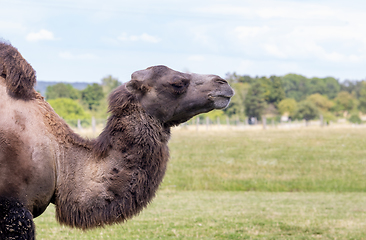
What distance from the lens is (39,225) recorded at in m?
9.88

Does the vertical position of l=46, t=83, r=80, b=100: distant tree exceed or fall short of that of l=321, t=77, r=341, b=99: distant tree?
it falls short

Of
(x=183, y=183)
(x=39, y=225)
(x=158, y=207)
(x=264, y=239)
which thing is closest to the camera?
(x=264, y=239)

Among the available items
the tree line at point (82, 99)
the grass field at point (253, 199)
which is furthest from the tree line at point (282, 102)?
the grass field at point (253, 199)

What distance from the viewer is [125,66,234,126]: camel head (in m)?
4.48

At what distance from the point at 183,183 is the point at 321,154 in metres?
11.1

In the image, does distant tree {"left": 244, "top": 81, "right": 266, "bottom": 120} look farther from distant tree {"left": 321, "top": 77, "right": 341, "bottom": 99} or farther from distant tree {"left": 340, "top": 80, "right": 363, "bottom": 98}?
distant tree {"left": 340, "top": 80, "right": 363, "bottom": 98}

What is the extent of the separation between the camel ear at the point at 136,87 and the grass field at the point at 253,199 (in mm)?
4863

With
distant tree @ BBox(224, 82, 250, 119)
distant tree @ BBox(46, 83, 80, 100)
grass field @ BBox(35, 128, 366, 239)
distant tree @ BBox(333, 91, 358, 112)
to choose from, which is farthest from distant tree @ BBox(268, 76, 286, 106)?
grass field @ BBox(35, 128, 366, 239)

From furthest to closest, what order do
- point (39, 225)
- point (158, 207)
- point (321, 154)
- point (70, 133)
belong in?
point (321, 154), point (158, 207), point (39, 225), point (70, 133)

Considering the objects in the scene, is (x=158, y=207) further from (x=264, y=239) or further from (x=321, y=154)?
(x=321, y=154)

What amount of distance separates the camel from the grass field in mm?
4485

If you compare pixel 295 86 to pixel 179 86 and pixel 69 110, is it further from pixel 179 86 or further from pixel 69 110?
pixel 179 86

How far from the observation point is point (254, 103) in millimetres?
70500

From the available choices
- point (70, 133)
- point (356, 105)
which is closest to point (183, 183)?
point (70, 133)
